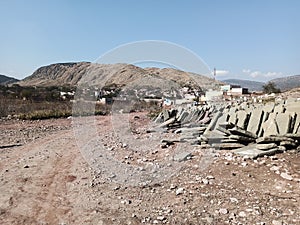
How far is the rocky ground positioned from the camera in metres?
3.93

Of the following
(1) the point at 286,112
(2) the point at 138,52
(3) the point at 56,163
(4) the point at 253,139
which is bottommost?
(3) the point at 56,163

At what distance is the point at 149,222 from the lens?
3816mm

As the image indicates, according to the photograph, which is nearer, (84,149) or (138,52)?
(138,52)

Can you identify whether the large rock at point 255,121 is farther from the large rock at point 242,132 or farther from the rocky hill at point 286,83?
the rocky hill at point 286,83

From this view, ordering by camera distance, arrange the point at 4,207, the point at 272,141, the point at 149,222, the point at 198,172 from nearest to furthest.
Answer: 1. the point at 149,222
2. the point at 4,207
3. the point at 198,172
4. the point at 272,141

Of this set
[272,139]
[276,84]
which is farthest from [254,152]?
[276,84]

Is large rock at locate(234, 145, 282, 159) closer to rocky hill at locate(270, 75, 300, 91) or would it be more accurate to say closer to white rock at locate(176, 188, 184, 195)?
white rock at locate(176, 188, 184, 195)

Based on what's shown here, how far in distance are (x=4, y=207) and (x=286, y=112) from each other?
256 inches

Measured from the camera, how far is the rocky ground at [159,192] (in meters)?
3.93

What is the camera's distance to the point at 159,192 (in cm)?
485

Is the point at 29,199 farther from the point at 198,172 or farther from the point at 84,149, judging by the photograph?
the point at 84,149

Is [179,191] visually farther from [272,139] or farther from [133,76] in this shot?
[133,76]

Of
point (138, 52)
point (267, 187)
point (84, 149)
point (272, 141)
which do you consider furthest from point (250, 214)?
point (84, 149)

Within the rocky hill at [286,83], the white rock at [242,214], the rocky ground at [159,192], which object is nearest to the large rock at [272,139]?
the rocky ground at [159,192]
